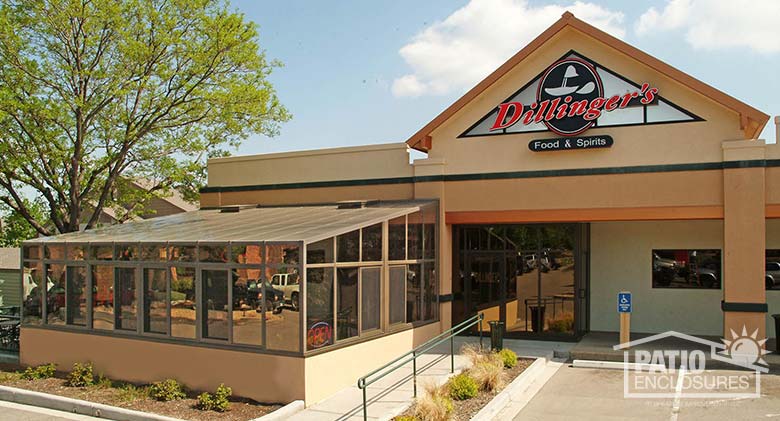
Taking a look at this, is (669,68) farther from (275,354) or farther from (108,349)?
(108,349)

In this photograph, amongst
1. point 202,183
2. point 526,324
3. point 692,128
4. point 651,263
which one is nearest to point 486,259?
point 526,324

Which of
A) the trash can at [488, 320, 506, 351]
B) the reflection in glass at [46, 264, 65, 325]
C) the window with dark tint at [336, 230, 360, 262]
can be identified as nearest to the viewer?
the window with dark tint at [336, 230, 360, 262]

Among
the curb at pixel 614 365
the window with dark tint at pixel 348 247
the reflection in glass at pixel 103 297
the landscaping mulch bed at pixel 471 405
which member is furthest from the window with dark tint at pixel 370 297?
the reflection in glass at pixel 103 297

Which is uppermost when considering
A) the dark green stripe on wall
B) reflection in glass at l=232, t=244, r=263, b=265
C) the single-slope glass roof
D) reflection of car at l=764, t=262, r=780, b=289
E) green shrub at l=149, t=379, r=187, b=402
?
the dark green stripe on wall

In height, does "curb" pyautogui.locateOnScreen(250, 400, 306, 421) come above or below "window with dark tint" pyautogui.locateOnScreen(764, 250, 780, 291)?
below

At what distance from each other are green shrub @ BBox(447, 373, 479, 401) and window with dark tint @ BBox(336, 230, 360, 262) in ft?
11.2

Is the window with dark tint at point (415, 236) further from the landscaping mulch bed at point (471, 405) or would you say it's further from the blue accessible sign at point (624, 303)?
the blue accessible sign at point (624, 303)

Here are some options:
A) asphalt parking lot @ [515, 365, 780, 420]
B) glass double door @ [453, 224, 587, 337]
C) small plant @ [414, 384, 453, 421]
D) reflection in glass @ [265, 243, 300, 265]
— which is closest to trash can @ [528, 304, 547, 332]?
glass double door @ [453, 224, 587, 337]

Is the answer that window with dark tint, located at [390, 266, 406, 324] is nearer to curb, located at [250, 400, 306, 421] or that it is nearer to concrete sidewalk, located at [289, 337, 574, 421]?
concrete sidewalk, located at [289, 337, 574, 421]

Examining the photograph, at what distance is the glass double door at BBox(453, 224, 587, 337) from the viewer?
1770cm

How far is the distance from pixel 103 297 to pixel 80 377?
6.45ft

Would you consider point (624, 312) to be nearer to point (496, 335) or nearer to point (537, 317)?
point (537, 317)

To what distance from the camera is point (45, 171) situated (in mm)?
21734

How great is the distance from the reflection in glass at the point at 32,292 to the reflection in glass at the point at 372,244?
29.0 feet
